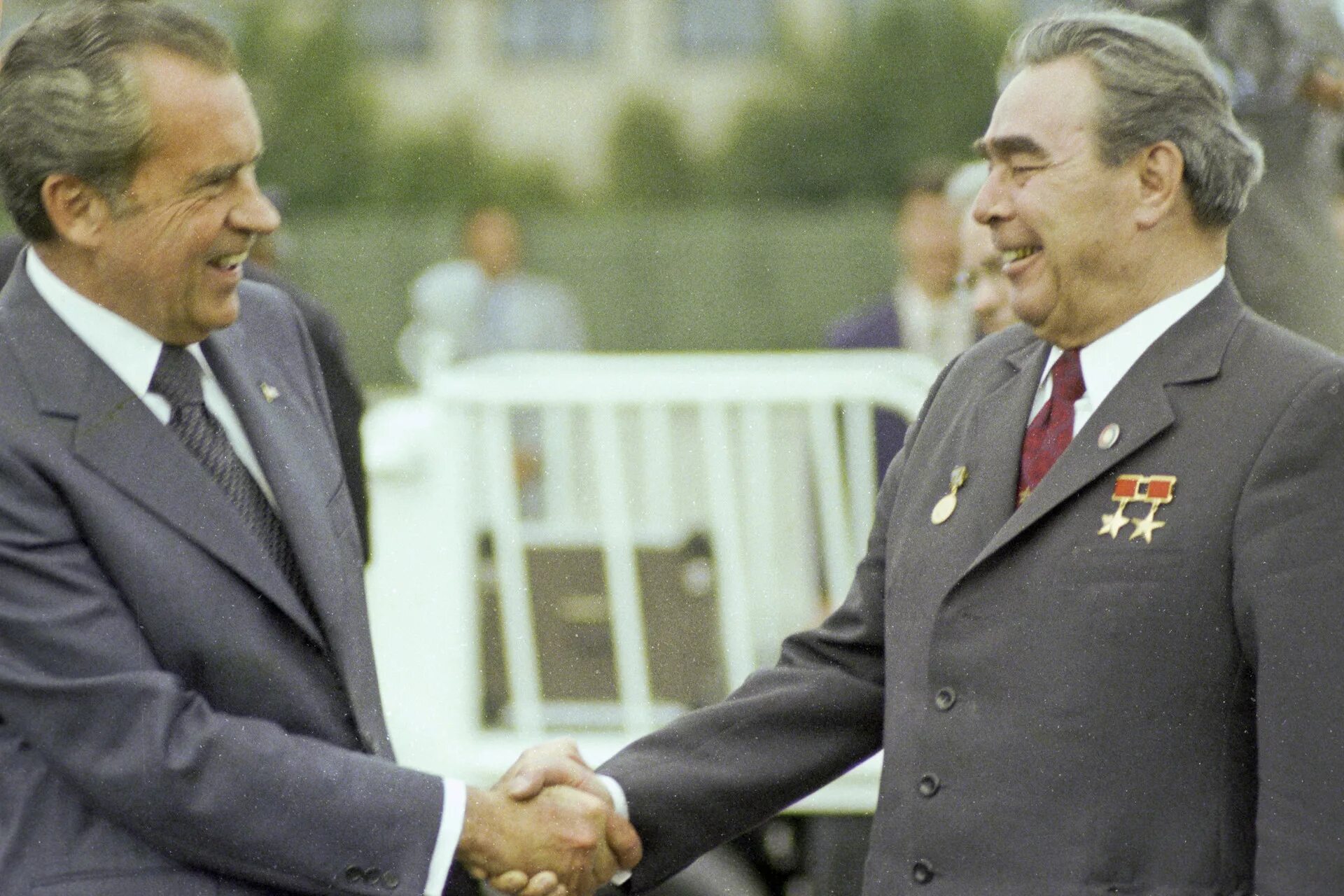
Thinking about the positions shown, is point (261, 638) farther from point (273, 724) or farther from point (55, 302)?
point (55, 302)

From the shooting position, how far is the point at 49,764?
2738mm

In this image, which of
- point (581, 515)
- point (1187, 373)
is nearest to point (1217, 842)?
point (1187, 373)

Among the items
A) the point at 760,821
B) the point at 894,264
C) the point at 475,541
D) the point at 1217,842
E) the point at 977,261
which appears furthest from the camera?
the point at 894,264

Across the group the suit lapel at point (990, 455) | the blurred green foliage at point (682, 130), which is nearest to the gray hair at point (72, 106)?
the suit lapel at point (990, 455)

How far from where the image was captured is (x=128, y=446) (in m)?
2.81

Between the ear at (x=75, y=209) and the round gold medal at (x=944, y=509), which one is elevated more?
the ear at (x=75, y=209)

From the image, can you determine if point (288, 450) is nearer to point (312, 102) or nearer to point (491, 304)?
point (491, 304)

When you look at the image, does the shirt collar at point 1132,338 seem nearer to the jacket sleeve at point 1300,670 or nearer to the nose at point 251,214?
the jacket sleeve at point 1300,670

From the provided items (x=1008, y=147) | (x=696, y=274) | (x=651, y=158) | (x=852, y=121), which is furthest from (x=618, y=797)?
(x=651, y=158)

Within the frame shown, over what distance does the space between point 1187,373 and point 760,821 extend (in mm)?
1264

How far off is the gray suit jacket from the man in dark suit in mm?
898

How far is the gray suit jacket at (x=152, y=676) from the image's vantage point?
8.92ft

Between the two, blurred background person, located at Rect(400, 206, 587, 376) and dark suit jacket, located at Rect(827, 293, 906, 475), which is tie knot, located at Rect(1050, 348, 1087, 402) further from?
blurred background person, located at Rect(400, 206, 587, 376)

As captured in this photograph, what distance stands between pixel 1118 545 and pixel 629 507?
278 centimetres
